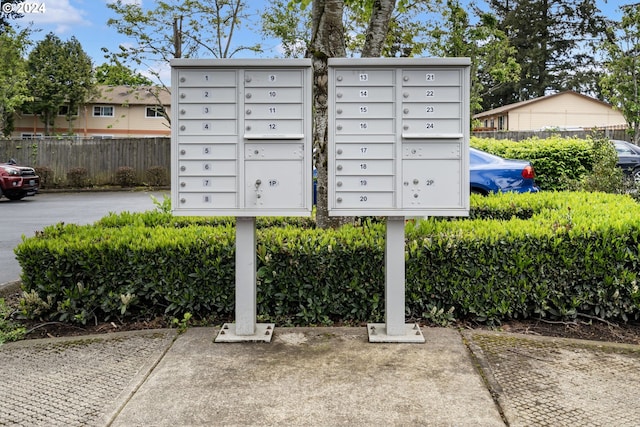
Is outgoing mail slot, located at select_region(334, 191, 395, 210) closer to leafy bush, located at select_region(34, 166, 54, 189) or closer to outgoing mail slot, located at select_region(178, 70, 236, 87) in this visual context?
outgoing mail slot, located at select_region(178, 70, 236, 87)

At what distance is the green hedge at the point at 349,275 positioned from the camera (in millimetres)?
4293

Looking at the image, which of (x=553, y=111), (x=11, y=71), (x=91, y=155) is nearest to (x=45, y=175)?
(x=91, y=155)

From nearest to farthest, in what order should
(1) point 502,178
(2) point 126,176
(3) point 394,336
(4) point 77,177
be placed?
1. (3) point 394,336
2. (1) point 502,178
3. (4) point 77,177
4. (2) point 126,176

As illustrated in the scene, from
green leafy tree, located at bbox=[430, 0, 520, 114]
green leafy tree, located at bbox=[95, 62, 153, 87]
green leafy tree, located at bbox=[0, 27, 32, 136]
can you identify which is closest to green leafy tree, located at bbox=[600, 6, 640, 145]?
green leafy tree, located at bbox=[430, 0, 520, 114]

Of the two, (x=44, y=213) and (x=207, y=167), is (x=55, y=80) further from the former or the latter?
(x=207, y=167)

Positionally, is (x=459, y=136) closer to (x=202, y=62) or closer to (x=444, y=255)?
(x=444, y=255)

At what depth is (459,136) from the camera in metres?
3.83

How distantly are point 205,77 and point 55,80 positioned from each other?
40.8 metres

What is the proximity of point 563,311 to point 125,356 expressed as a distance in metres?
3.21

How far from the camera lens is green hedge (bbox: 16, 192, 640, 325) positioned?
4.29 m

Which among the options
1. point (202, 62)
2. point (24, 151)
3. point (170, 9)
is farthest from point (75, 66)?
point (202, 62)

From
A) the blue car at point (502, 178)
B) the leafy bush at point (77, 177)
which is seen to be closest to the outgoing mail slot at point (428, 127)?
the blue car at point (502, 178)

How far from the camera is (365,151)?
388 centimetres

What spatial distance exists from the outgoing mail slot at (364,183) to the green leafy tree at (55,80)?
40.7 m
